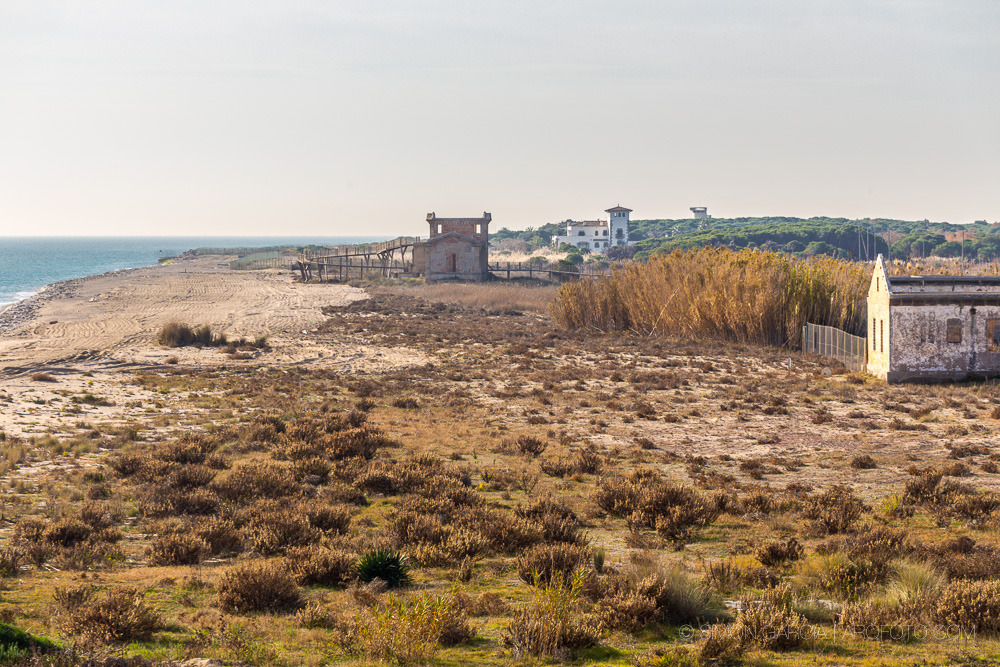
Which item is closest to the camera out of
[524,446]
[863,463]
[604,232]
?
[863,463]

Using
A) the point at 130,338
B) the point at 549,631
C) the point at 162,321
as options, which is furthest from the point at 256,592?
the point at 162,321

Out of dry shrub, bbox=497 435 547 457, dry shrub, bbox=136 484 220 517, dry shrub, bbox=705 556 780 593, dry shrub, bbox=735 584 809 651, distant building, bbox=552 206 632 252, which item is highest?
distant building, bbox=552 206 632 252

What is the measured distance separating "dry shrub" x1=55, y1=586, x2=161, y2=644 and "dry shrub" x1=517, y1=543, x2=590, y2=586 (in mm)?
4128

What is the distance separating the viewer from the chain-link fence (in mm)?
29328

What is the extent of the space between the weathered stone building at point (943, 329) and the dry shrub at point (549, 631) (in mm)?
21835

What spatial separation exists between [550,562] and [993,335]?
73.7ft

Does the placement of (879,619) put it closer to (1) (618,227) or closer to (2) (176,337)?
(2) (176,337)

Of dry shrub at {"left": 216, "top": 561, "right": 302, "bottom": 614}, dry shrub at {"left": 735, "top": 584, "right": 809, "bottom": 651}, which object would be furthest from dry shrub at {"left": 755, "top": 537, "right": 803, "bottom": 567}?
dry shrub at {"left": 216, "top": 561, "right": 302, "bottom": 614}

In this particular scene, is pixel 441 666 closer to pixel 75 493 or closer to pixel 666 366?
pixel 75 493

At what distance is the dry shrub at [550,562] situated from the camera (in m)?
9.88

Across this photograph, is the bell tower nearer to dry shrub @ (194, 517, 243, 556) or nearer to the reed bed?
the reed bed

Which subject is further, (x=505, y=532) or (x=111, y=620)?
A: (x=505, y=532)

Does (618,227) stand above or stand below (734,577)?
above

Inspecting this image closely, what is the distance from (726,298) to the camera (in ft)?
125
